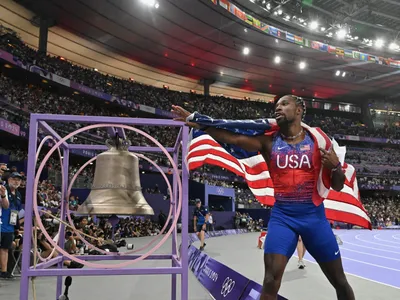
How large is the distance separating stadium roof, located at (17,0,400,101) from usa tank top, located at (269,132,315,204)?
23.5m

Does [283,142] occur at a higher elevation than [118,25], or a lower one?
lower

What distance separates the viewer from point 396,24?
112ft

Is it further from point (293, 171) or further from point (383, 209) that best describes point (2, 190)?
point (383, 209)

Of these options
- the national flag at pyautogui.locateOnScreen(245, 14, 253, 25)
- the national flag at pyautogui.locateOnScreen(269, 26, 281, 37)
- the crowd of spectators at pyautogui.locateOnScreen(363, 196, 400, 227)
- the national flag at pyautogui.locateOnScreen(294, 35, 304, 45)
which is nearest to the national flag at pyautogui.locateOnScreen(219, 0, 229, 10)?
the national flag at pyautogui.locateOnScreen(245, 14, 253, 25)

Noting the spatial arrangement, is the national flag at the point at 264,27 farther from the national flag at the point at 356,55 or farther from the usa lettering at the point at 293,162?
the usa lettering at the point at 293,162

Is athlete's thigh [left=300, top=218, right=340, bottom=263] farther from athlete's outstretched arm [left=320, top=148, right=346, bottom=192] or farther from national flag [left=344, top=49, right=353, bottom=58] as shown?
national flag [left=344, top=49, right=353, bottom=58]

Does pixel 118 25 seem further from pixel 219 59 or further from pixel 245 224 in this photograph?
pixel 245 224

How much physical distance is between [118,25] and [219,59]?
983 centimetres

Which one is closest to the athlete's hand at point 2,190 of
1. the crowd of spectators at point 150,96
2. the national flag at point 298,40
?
the crowd of spectators at point 150,96

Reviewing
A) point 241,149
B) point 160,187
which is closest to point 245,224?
point 160,187

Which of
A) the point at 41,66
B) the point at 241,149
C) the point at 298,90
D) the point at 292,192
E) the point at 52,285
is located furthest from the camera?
the point at 298,90

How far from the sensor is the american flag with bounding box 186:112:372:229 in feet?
10.1

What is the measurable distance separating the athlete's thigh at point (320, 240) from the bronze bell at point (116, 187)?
1.20 metres

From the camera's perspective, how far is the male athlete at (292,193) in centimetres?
285
